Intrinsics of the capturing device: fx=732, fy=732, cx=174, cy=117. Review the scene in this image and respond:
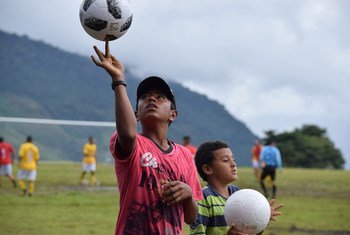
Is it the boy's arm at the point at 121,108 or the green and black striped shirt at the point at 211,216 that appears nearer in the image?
the boy's arm at the point at 121,108

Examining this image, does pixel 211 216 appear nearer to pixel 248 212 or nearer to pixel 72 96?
pixel 248 212

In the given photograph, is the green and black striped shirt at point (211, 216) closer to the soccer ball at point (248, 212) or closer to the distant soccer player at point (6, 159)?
the soccer ball at point (248, 212)

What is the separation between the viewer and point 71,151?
175 feet

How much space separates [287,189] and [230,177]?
2132 cm

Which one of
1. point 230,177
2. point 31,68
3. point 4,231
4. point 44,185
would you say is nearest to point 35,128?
point 44,185

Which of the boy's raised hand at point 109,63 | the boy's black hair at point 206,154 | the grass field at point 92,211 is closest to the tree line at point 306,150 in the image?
the grass field at point 92,211

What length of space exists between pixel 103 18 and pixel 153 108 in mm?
684

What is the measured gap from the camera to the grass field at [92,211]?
14.2 m

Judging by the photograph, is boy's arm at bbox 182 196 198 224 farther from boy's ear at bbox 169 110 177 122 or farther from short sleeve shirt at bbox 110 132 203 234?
boy's ear at bbox 169 110 177 122

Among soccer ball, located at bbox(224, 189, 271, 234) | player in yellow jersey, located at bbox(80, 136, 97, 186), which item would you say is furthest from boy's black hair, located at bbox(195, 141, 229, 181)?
player in yellow jersey, located at bbox(80, 136, 97, 186)

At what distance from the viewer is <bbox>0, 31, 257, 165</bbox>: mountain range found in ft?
400

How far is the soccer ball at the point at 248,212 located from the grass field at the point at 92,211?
8.36 metres

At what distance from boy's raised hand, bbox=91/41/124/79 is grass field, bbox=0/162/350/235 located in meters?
9.08

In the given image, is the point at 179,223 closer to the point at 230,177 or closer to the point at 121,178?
the point at 121,178
